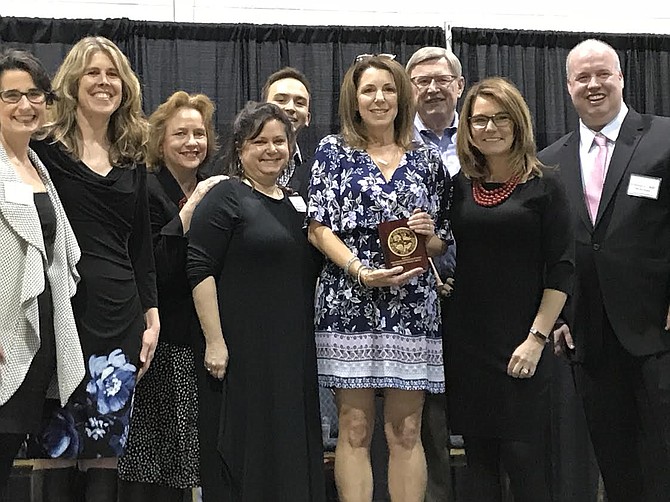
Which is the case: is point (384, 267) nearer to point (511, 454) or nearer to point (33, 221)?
point (511, 454)

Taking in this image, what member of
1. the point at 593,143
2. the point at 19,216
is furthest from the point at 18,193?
the point at 593,143

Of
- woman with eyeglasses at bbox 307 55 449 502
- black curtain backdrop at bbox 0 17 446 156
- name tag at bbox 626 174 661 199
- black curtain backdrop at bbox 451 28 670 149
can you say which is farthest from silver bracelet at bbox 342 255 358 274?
Answer: black curtain backdrop at bbox 451 28 670 149

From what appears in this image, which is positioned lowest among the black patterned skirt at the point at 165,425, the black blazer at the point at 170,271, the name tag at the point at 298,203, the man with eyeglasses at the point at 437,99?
the black patterned skirt at the point at 165,425

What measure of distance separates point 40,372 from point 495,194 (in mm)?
1547

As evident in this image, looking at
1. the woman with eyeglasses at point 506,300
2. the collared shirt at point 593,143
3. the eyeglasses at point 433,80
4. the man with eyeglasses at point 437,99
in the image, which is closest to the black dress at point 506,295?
the woman with eyeglasses at point 506,300

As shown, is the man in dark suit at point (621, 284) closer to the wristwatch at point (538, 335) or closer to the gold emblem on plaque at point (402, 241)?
the wristwatch at point (538, 335)

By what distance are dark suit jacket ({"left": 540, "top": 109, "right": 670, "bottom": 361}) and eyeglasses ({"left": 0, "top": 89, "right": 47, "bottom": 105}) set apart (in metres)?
1.91

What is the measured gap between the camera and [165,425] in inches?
124

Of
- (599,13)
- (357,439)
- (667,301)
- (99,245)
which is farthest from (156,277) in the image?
(599,13)

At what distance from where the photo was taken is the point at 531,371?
3.01m

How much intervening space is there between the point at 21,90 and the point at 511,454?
1910mm

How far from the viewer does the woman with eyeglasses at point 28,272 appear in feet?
8.57

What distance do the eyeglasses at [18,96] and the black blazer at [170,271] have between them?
2.11ft

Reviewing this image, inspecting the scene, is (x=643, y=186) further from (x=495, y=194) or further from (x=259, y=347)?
(x=259, y=347)
